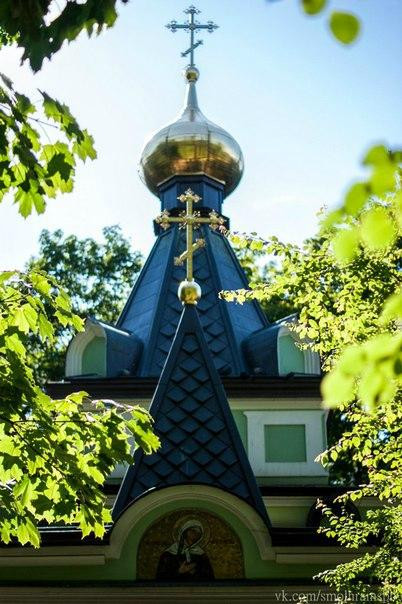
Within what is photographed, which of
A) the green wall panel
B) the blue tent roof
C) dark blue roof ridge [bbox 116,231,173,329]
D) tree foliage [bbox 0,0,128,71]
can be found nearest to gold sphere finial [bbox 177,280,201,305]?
the blue tent roof

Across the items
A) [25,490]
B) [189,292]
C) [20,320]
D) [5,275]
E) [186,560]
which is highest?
[189,292]

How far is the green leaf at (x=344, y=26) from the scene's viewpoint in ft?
6.35

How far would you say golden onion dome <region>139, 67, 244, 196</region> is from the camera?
53.5 ft

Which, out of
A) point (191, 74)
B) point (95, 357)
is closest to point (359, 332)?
point (95, 357)

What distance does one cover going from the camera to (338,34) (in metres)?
1.94

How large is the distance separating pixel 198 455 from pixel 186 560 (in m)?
1.17

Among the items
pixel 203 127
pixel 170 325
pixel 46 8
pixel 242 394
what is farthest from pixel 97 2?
pixel 203 127

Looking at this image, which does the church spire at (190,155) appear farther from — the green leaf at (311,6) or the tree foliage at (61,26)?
the green leaf at (311,6)

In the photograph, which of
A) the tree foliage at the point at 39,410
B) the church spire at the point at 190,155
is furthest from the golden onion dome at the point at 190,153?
the tree foliage at the point at 39,410

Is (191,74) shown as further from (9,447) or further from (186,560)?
(9,447)

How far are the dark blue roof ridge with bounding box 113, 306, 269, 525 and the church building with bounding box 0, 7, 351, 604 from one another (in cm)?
1

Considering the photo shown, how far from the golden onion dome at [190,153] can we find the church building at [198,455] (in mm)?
99

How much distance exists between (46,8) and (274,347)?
27.9 ft

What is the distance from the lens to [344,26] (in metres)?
1.94
